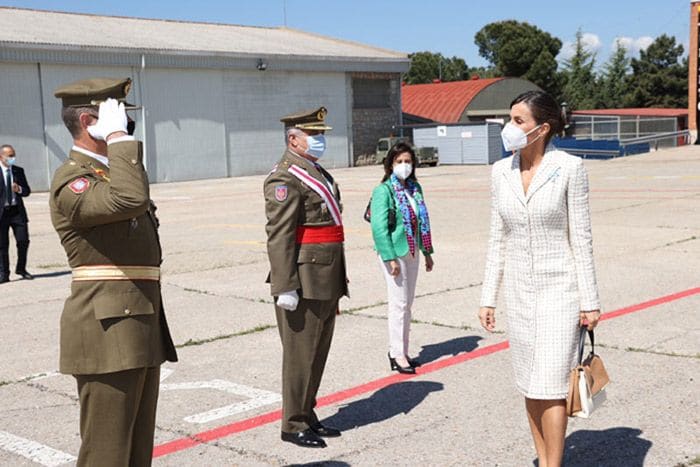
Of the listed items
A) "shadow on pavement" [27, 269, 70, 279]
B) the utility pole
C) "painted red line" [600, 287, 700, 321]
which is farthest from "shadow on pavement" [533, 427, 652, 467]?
the utility pole

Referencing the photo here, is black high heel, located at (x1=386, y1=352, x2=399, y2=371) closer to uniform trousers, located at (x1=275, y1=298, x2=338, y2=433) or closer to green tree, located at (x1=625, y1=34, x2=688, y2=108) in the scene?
uniform trousers, located at (x1=275, y1=298, x2=338, y2=433)

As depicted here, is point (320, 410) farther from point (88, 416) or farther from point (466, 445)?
point (88, 416)

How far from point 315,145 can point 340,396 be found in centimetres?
189

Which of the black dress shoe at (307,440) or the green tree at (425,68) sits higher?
the green tree at (425,68)

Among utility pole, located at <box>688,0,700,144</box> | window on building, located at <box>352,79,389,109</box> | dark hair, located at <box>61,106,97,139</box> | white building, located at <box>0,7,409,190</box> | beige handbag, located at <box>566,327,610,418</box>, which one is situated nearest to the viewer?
dark hair, located at <box>61,106,97,139</box>

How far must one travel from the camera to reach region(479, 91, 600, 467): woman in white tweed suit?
4004mm

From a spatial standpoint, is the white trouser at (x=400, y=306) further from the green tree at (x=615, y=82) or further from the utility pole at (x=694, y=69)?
the green tree at (x=615, y=82)

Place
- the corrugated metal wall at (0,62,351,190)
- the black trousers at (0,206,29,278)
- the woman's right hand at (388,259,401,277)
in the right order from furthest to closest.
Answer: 1. the corrugated metal wall at (0,62,351,190)
2. the black trousers at (0,206,29,278)
3. the woman's right hand at (388,259,401,277)

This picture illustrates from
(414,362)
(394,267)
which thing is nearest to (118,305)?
(394,267)

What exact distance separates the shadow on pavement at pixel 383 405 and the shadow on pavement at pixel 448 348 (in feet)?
2.34

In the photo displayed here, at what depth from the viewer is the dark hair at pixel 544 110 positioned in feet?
13.3

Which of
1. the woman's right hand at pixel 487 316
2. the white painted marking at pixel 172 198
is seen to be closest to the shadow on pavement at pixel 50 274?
the woman's right hand at pixel 487 316

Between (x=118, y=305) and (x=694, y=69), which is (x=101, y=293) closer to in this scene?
Result: (x=118, y=305)

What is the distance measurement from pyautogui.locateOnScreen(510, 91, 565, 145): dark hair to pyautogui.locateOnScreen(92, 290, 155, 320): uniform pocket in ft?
6.54
